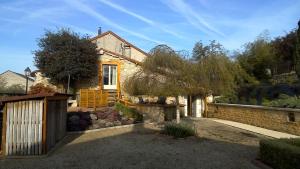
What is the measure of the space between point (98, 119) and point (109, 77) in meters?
6.30

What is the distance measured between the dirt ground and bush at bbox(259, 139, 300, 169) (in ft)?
1.59

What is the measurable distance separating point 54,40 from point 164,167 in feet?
48.6

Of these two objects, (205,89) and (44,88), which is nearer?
(205,89)

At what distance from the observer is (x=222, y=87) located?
55.1 ft

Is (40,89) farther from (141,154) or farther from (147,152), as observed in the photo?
(141,154)

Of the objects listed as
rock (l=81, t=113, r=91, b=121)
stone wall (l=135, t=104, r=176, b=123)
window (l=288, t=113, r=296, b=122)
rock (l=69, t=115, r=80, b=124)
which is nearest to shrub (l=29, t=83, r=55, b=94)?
rock (l=81, t=113, r=91, b=121)

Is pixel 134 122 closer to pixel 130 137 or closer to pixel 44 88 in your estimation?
pixel 130 137

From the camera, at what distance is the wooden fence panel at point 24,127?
372 inches

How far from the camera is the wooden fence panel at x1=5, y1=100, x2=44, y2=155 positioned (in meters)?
9.45

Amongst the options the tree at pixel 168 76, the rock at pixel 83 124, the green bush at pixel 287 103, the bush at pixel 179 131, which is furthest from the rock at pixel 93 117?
the green bush at pixel 287 103

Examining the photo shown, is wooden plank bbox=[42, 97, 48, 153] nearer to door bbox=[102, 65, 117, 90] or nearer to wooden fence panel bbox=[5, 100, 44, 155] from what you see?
wooden fence panel bbox=[5, 100, 44, 155]

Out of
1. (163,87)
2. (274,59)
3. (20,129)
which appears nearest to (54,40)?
(163,87)

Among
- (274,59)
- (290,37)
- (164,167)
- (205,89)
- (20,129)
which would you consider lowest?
(164,167)

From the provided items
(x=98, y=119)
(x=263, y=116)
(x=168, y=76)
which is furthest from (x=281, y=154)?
(x=98, y=119)
